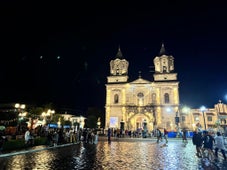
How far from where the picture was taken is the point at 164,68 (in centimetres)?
5266

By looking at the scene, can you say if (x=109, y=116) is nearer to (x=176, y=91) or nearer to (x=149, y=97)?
(x=149, y=97)

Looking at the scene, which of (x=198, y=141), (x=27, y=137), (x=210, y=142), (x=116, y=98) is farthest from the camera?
(x=116, y=98)

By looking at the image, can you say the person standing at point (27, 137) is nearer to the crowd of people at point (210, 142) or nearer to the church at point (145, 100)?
the crowd of people at point (210, 142)

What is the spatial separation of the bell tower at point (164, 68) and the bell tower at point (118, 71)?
319 inches

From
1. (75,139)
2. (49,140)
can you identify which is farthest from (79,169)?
(75,139)

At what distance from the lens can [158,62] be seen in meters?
53.3

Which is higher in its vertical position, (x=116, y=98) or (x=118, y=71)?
(x=118, y=71)

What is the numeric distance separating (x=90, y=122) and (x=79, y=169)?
50042 mm

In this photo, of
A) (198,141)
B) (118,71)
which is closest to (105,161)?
(198,141)

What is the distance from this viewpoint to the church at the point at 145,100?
48172 mm

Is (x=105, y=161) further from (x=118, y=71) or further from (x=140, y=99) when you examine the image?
(x=118, y=71)

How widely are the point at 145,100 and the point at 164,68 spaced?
32.8ft

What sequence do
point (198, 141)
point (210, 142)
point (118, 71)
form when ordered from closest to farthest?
point (210, 142), point (198, 141), point (118, 71)

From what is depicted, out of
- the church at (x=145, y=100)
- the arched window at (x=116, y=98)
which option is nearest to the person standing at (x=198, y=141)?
the church at (x=145, y=100)
